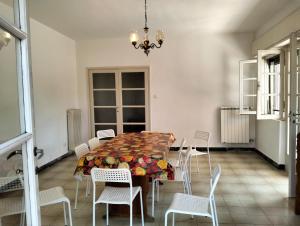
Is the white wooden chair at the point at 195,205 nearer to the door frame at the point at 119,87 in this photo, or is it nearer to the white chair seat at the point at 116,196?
the white chair seat at the point at 116,196

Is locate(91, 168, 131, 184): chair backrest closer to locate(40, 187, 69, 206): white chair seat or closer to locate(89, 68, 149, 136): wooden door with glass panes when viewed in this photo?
locate(40, 187, 69, 206): white chair seat

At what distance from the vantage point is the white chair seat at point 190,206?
7.08 ft

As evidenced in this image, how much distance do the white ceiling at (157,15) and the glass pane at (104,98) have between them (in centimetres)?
147

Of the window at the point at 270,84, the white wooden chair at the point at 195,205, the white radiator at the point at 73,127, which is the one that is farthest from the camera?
the white radiator at the point at 73,127

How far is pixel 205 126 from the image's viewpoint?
630 centimetres

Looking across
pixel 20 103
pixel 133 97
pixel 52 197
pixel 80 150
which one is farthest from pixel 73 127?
pixel 20 103

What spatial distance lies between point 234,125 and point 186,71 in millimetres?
1666

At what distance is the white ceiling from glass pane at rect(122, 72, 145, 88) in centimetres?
107

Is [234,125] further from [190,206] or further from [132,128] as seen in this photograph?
[190,206]

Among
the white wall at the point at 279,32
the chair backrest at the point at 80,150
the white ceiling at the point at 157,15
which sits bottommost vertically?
the chair backrest at the point at 80,150

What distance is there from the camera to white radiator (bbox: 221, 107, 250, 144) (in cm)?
605

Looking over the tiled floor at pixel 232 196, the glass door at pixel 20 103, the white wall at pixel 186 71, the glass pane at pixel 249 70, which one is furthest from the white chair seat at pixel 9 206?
the glass pane at pixel 249 70

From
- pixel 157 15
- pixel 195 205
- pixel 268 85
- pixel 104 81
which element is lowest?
pixel 195 205

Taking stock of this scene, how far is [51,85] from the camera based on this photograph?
5215mm
